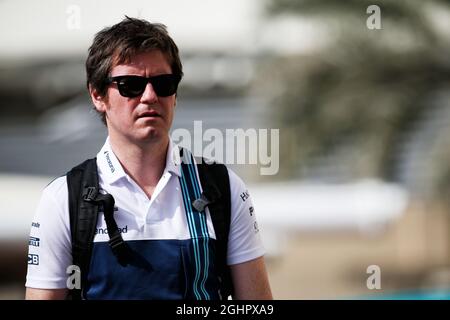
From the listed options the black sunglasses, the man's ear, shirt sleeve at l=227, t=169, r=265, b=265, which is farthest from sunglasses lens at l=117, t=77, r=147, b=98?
shirt sleeve at l=227, t=169, r=265, b=265

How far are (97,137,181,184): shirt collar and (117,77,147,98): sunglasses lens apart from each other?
0.66ft

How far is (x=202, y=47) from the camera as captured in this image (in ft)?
59.7

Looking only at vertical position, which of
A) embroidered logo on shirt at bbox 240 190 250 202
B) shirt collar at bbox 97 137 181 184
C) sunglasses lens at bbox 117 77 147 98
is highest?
sunglasses lens at bbox 117 77 147 98

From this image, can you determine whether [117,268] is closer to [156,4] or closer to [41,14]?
[156,4]

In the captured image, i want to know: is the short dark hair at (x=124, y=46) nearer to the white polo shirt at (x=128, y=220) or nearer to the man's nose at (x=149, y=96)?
the man's nose at (x=149, y=96)

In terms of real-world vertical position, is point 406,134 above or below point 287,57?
below

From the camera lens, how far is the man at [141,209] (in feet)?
9.01

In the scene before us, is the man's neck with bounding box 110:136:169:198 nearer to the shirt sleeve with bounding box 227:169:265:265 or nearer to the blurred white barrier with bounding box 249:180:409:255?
the shirt sleeve with bounding box 227:169:265:265

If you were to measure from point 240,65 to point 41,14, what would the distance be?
5.22m

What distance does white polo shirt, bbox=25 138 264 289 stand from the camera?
2.76 meters

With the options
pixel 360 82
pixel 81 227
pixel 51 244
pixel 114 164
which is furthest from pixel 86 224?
pixel 360 82

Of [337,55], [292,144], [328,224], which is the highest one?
[337,55]

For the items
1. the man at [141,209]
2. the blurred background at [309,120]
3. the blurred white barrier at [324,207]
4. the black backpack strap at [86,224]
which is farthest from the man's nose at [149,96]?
the blurred white barrier at [324,207]
